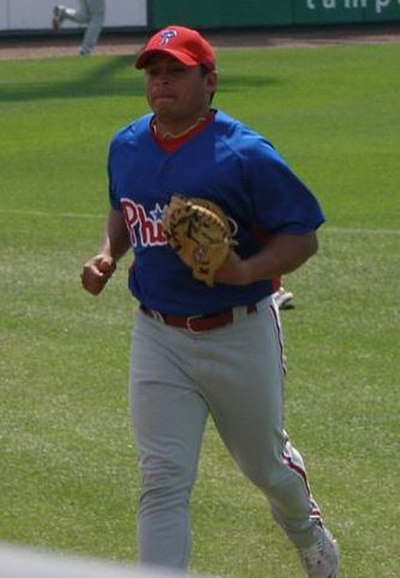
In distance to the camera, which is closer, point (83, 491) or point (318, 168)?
point (83, 491)

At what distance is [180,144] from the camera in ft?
16.7

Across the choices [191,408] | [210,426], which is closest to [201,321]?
[191,408]

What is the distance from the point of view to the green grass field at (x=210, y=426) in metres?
6.37

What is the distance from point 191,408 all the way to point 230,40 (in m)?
28.4

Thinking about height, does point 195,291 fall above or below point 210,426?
above

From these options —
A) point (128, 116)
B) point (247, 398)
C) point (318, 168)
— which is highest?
point (247, 398)

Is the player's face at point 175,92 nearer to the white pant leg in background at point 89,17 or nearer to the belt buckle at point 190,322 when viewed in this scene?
the belt buckle at point 190,322

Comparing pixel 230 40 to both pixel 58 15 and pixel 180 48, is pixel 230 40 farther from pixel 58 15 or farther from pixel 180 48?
pixel 180 48

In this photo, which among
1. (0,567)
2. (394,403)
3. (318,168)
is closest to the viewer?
(0,567)

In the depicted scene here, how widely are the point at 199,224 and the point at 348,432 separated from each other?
10.0 ft

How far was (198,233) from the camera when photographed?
4.82 m

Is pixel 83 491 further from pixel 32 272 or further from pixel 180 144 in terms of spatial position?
pixel 32 272

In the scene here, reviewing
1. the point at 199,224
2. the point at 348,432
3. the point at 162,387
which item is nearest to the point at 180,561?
the point at 162,387

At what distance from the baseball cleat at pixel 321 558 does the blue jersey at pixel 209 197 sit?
34.4 inches
